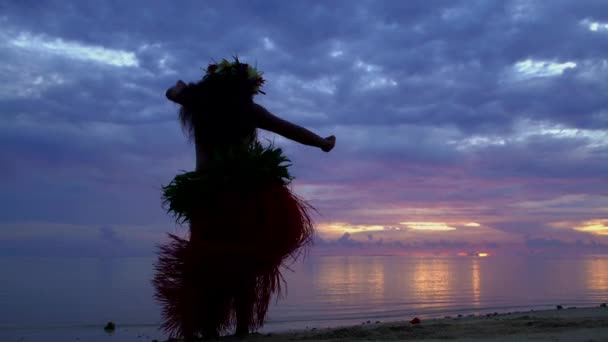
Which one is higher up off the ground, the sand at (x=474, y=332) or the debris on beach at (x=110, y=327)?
the sand at (x=474, y=332)

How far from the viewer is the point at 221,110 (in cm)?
497

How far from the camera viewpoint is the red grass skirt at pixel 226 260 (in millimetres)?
4543

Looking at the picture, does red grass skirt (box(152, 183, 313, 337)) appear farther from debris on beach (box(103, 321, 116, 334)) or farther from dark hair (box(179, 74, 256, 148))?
debris on beach (box(103, 321, 116, 334))

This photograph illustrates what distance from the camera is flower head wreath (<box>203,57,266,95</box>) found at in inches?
198

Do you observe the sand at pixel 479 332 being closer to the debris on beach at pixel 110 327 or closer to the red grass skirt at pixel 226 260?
the red grass skirt at pixel 226 260

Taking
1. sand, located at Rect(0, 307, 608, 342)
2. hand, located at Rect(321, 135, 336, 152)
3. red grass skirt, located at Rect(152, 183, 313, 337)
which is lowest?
sand, located at Rect(0, 307, 608, 342)

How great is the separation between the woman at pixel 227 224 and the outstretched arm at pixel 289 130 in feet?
0.09

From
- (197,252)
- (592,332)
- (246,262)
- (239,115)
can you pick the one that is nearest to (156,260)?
(197,252)

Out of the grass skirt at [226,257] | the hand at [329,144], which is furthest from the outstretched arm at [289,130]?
the grass skirt at [226,257]

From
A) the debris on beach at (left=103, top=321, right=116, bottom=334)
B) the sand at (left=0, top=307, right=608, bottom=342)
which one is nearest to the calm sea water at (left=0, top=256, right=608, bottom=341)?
the debris on beach at (left=103, top=321, right=116, bottom=334)

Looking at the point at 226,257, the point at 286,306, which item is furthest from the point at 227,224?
the point at 286,306

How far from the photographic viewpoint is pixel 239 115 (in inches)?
196

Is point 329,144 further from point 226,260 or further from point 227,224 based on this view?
point 226,260

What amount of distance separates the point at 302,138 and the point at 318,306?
29.2ft
